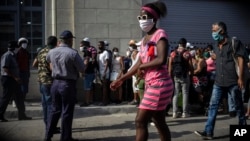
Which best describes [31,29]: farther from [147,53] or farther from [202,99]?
[147,53]

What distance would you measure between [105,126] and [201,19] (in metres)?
6.95

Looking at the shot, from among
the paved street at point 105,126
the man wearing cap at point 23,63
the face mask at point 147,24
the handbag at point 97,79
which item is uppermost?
the face mask at point 147,24

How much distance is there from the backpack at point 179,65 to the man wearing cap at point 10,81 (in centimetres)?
364

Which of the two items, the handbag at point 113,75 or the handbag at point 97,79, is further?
the handbag at point 113,75

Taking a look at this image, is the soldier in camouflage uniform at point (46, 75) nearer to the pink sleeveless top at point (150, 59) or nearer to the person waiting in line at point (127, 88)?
the pink sleeveless top at point (150, 59)

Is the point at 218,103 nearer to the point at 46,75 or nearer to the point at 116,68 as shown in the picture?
the point at 46,75

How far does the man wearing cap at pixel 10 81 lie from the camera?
8391 millimetres

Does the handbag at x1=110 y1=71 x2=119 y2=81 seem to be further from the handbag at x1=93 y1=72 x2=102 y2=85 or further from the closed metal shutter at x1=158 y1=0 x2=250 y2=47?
the closed metal shutter at x1=158 y1=0 x2=250 y2=47

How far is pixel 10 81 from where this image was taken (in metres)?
8.58

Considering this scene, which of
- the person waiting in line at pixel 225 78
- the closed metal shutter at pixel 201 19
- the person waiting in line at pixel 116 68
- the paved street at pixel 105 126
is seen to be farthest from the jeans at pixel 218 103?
the closed metal shutter at pixel 201 19

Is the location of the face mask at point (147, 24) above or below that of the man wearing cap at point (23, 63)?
above

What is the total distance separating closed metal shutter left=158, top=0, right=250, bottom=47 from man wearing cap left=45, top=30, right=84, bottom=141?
681cm

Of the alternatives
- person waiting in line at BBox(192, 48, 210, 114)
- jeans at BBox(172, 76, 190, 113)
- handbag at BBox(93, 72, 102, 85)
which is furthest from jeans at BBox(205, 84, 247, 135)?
handbag at BBox(93, 72, 102, 85)

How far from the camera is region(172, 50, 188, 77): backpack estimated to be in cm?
862
